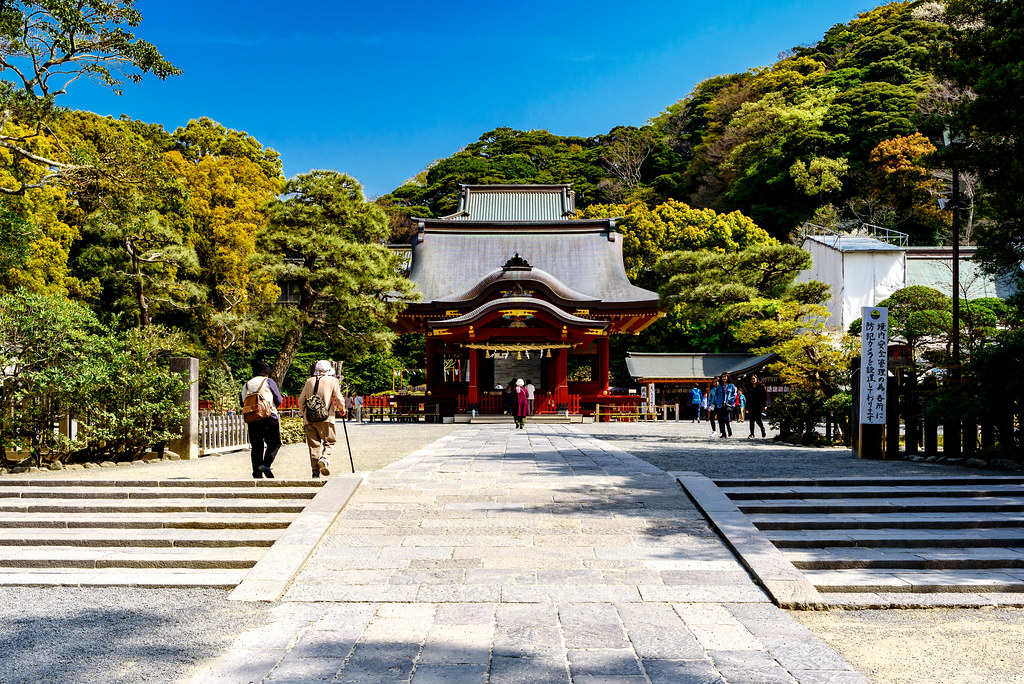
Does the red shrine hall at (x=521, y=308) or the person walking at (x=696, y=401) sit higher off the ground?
the red shrine hall at (x=521, y=308)

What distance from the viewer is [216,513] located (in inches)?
277

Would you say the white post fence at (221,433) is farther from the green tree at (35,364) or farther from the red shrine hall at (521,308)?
the red shrine hall at (521,308)

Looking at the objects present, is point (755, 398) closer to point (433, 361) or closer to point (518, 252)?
point (433, 361)

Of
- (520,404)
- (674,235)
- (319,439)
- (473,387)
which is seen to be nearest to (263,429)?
(319,439)

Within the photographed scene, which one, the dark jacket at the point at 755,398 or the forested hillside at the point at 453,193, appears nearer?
the forested hillside at the point at 453,193

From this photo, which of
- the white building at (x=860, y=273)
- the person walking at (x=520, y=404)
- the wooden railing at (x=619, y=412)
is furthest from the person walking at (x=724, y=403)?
the white building at (x=860, y=273)

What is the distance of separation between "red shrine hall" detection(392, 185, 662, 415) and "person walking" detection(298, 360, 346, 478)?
45.0 feet

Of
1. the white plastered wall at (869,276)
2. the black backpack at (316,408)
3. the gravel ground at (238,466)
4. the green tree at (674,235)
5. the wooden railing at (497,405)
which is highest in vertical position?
the green tree at (674,235)

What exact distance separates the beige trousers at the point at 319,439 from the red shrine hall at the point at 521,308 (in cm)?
1375

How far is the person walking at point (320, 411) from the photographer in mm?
8016

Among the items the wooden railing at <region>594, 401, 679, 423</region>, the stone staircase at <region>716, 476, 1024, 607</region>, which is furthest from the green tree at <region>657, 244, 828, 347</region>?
the stone staircase at <region>716, 476, 1024, 607</region>

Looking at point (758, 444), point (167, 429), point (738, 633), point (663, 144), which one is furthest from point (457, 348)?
point (663, 144)

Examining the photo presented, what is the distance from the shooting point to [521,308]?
22016 mm

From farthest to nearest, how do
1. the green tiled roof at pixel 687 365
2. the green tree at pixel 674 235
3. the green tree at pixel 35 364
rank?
the green tree at pixel 674 235 < the green tiled roof at pixel 687 365 < the green tree at pixel 35 364
